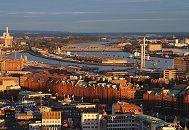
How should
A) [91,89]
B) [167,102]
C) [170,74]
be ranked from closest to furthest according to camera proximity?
[167,102] < [91,89] < [170,74]

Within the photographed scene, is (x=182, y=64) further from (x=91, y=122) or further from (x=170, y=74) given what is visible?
(x=91, y=122)

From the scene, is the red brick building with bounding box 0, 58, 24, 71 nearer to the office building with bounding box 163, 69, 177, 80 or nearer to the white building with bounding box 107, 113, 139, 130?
the office building with bounding box 163, 69, 177, 80

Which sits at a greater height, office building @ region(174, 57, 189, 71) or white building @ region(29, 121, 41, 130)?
office building @ region(174, 57, 189, 71)

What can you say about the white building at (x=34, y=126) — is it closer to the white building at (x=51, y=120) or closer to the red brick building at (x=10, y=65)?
the white building at (x=51, y=120)

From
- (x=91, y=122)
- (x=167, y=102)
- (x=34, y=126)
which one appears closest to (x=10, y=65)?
(x=167, y=102)

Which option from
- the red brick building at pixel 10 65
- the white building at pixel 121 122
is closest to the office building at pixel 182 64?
the red brick building at pixel 10 65

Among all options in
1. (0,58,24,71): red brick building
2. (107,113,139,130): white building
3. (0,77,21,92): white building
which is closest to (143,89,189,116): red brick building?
(107,113,139,130): white building

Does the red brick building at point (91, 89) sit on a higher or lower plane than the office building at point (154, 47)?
lower

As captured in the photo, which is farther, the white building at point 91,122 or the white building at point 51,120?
the white building at point 51,120

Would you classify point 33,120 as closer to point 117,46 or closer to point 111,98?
point 111,98

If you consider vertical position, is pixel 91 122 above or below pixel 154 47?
below
